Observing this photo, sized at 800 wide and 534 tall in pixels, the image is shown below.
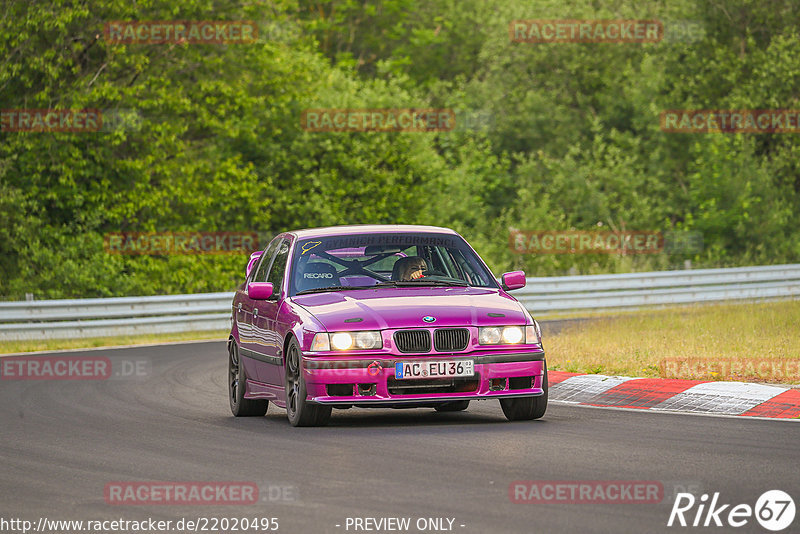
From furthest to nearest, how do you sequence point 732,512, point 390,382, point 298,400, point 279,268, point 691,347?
point 691,347 → point 279,268 → point 298,400 → point 390,382 → point 732,512

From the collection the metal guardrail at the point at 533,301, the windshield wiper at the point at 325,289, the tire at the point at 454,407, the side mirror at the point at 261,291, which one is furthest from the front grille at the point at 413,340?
the metal guardrail at the point at 533,301

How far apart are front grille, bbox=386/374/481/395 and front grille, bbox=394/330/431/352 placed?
9.4 inches

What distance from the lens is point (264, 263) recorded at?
13703 mm

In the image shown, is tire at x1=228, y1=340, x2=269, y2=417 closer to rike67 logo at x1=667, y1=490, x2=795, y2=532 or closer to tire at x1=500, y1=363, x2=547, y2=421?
tire at x1=500, y1=363, x2=547, y2=421

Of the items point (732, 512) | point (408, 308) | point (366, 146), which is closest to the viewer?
point (732, 512)

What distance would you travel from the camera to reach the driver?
40.4ft

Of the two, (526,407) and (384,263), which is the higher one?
(384,263)

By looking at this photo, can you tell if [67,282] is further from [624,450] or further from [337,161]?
[624,450]

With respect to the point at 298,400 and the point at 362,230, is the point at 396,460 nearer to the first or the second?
the point at 298,400

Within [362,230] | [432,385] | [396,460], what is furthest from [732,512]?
[362,230]

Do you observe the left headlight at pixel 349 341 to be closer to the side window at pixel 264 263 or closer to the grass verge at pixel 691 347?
the side window at pixel 264 263

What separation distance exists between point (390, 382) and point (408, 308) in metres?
0.62

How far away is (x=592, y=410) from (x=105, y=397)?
5.65m

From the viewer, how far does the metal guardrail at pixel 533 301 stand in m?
26.5
